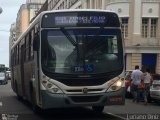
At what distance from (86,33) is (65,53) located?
3.04 feet

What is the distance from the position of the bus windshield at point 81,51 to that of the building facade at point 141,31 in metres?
38.5

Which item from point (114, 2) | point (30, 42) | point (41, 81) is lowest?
point (41, 81)

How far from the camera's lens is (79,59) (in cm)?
1543

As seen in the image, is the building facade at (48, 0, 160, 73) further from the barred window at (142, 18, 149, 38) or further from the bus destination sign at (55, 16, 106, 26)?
the bus destination sign at (55, 16, 106, 26)

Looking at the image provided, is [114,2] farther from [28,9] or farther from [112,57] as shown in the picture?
[28,9]

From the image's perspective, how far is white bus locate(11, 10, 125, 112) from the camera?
15188mm

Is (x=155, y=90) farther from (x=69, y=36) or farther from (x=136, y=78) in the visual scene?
(x=69, y=36)

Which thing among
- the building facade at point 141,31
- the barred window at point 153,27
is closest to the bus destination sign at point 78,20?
the building facade at point 141,31

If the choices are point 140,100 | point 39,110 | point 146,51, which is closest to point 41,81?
point 39,110

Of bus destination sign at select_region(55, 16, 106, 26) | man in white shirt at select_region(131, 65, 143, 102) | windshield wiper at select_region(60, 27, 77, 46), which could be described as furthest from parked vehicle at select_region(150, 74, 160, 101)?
windshield wiper at select_region(60, 27, 77, 46)

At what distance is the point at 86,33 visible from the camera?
15.8 meters

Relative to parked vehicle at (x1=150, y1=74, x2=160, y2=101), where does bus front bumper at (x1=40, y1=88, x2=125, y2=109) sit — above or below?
above

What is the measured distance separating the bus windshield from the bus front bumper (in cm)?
68

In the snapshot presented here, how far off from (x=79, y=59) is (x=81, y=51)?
25 cm
